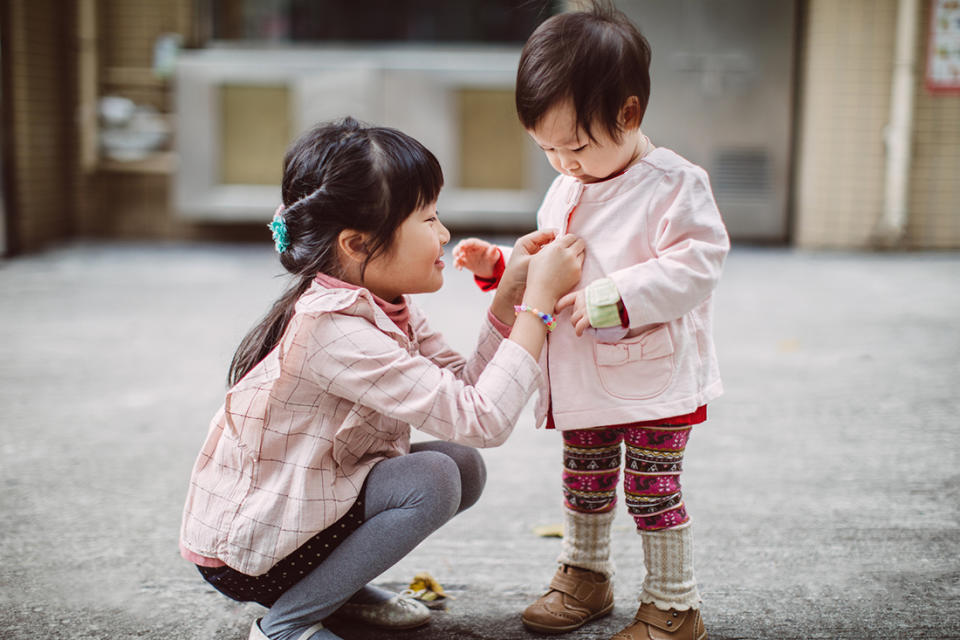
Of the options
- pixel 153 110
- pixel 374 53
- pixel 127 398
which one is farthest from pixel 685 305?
pixel 153 110

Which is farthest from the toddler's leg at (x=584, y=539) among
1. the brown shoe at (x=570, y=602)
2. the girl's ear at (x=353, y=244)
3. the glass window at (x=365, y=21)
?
the glass window at (x=365, y=21)

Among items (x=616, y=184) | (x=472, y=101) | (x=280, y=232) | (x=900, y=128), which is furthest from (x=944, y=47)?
(x=280, y=232)

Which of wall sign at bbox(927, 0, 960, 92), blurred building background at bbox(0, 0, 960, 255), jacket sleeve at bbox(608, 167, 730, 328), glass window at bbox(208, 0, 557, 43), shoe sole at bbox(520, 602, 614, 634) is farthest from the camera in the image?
glass window at bbox(208, 0, 557, 43)

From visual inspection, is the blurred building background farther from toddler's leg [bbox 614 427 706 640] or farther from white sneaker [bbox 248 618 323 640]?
white sneaker [bbox 248 618 323 640]

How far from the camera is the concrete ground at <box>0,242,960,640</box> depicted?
1679 millimetres

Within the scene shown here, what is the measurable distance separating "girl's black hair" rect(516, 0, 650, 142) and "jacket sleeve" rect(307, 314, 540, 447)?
0.37 metres

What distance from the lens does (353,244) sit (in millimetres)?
1446

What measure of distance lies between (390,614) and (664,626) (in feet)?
1.49

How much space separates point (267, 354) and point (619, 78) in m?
0.68

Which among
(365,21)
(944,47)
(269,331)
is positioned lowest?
(269,331)

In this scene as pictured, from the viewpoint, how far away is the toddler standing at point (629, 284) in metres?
1.38

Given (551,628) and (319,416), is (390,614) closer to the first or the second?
(551,628)

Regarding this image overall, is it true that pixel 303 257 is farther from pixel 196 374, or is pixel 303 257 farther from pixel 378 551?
pixel 196 374

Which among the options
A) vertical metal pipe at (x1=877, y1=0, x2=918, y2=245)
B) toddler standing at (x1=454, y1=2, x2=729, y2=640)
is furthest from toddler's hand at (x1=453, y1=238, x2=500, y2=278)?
vertical metal pipe at (x1=877, y1=0, x2=918, y2=245)
